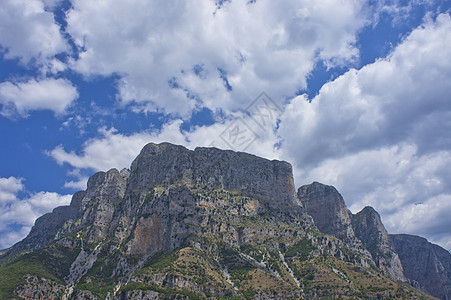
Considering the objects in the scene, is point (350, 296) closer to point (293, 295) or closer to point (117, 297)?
point (293, 295)

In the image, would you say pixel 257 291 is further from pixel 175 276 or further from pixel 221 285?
pixel 175 276

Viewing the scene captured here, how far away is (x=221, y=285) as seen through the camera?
193 metres

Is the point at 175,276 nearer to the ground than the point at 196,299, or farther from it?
farther from it

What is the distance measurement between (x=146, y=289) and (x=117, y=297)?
16128 mm

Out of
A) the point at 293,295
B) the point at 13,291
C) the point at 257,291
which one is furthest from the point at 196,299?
the point at 13,291

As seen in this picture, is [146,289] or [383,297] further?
[383,297]

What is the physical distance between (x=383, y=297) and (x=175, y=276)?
355 ft

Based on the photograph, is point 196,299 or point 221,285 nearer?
point 196,299

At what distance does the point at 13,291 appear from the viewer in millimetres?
192625

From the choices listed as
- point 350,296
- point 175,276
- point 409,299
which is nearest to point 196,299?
point 175,276

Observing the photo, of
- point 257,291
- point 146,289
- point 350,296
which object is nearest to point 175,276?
point 146,289

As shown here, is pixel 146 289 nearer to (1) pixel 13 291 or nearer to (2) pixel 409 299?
(1) pixel 13 291

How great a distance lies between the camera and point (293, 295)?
195625 millimetres

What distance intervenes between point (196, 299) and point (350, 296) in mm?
79894
